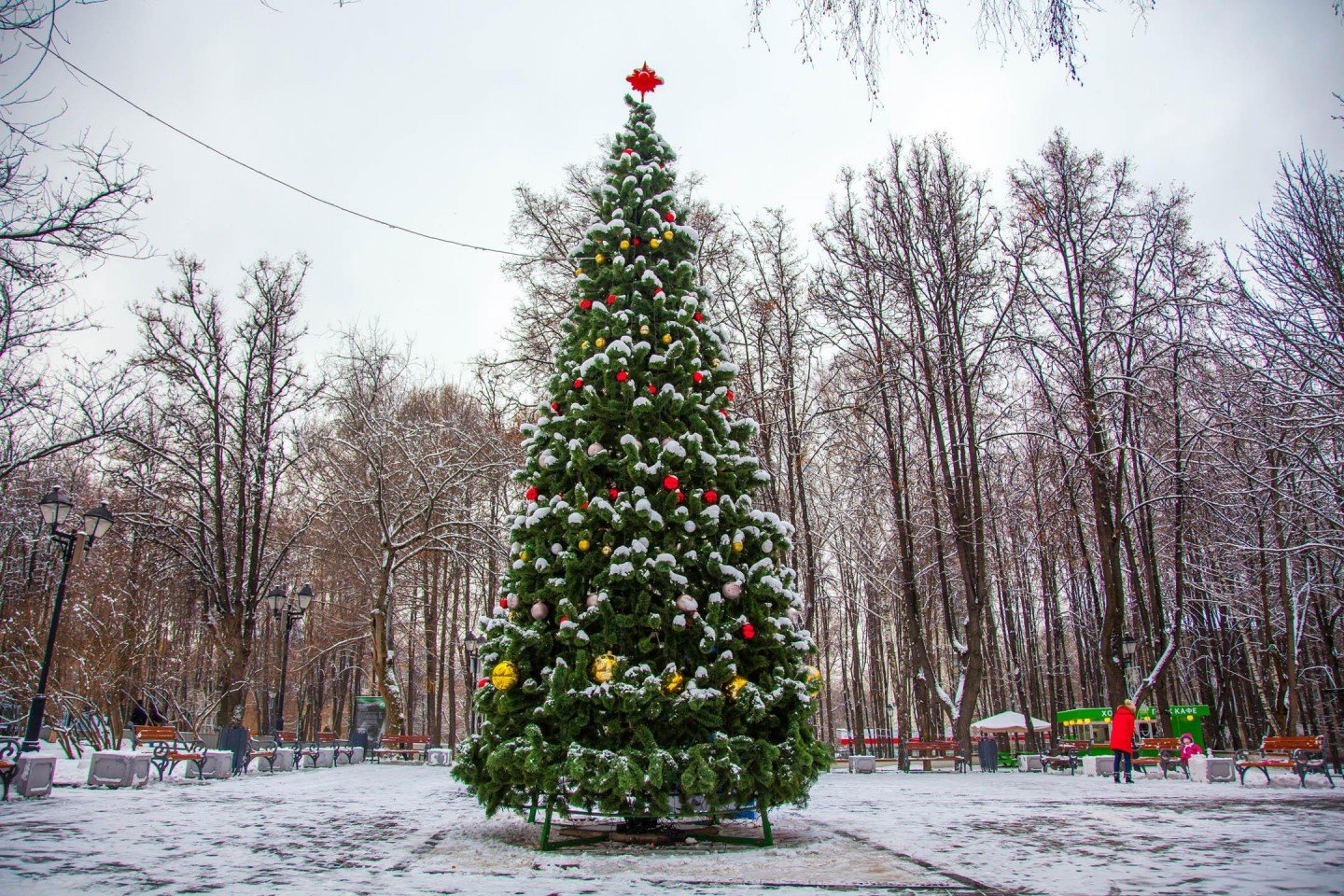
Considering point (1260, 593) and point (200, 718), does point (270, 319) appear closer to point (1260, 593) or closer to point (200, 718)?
point (200, 718)

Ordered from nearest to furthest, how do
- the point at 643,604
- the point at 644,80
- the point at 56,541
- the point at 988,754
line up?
the point at 643,604 < the point at 644,80 < the point at 56,541 < the point at 988,754

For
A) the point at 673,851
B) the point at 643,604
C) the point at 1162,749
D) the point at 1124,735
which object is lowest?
the point at 1162,749

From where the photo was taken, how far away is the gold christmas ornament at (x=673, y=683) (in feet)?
18.8

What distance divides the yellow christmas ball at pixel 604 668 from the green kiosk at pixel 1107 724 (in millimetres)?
18020

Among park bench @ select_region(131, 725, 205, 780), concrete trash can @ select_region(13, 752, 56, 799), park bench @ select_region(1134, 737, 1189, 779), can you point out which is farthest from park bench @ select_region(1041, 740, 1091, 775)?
Result: concrete trash can @ select_region(13, 752, 56, 799)

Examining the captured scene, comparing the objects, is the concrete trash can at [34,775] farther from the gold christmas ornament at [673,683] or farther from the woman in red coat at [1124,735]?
the woman in red coat at [1124,735]

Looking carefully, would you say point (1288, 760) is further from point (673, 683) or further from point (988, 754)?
point (673, 683)

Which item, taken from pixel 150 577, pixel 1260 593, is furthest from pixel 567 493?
pixel 1260 593

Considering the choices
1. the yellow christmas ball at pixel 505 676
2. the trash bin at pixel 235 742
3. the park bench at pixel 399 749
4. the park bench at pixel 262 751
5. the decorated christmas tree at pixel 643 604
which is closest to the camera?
the decorated christmas tree at pixel 643 604

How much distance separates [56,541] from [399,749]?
14064 millimetres

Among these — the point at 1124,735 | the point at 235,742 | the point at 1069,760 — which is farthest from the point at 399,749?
the point at 1124,735

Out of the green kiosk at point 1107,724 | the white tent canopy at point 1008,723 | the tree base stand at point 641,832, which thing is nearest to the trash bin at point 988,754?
the green kiosk at point 1107,724

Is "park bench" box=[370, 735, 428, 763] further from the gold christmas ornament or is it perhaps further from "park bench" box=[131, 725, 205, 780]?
the gold christmas ornament

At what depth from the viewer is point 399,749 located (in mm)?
22422
